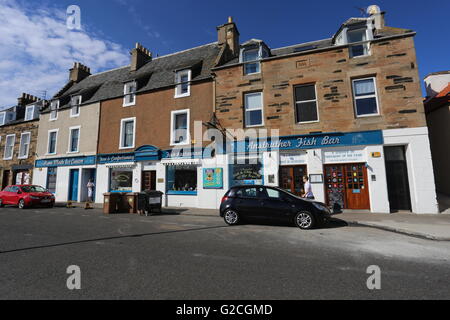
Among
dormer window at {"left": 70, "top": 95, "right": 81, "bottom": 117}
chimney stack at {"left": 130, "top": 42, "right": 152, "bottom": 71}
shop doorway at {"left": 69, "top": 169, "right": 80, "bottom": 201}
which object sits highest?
chimney stack at {"left": 130, "top": 42, "right": 152, "bottom": 71}

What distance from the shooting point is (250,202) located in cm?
861

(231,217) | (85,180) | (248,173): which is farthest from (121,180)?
(231,217)

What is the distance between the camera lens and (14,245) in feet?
19.0

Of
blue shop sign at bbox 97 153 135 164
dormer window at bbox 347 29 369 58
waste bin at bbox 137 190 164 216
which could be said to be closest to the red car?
blue shop sign at bbox 97 153 135 164

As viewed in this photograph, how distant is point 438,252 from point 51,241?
32.3 feet

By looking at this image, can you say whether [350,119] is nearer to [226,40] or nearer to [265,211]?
[265,211]

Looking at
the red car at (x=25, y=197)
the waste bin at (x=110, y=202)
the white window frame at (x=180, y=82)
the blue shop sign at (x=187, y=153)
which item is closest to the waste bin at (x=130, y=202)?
the waste bin at (x=110, y=202)

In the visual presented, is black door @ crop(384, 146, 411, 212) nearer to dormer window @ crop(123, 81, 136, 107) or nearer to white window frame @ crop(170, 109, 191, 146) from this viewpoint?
white window frame @ crop(170, 109, 191, 146)

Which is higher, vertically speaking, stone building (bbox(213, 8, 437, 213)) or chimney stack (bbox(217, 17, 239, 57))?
chimney stack (bbox(217, 17, 239, 57))

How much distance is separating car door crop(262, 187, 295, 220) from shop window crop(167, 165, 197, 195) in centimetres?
686

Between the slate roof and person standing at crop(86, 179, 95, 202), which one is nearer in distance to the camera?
the slate roof

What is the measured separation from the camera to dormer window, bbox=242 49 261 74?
13922 mm
